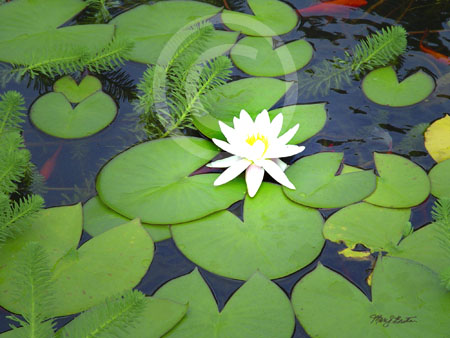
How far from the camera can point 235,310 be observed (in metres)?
1.59

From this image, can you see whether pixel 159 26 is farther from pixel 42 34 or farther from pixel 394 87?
pixel 394 87

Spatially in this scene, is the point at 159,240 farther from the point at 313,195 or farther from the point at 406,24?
the point at 406,24

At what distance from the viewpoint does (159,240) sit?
1792 mm

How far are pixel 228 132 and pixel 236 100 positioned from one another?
31 centimetres

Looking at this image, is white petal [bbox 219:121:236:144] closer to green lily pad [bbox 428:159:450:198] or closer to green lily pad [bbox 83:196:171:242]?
green lily pad [bbox 83:196:171:242]

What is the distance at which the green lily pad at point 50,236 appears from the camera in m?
1.70

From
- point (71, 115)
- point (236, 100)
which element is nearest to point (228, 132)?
point (236, 100)

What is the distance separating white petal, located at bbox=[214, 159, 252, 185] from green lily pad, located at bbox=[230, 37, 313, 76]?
0.64 meters

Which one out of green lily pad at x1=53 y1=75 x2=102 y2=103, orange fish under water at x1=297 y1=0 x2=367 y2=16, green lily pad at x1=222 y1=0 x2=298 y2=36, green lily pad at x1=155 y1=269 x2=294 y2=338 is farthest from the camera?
orange fish under water at x1=297 y1=0 x2=367 y2=16

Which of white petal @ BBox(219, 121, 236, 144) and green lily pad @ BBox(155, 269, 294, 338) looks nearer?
green lily pad @ BBox(155, 269, 294, 338)

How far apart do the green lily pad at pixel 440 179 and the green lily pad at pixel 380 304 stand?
15.1 inches

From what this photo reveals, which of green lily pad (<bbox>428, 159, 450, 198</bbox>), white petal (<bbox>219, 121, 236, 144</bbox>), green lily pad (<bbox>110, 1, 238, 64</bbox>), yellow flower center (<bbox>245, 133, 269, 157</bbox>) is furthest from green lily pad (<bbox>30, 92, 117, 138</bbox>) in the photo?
green lily pad (<bbox>428, 159, 450, 198</bbox>)

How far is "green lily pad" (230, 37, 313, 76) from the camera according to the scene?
2.44m

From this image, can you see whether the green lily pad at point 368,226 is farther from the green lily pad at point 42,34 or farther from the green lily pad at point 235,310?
the green lily pad at point 42,34
